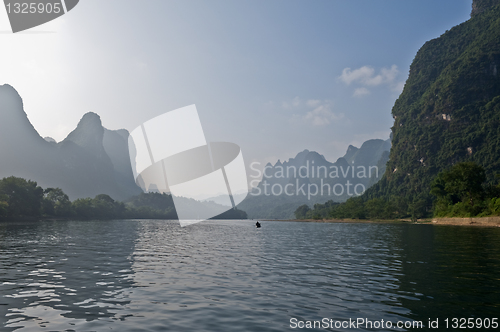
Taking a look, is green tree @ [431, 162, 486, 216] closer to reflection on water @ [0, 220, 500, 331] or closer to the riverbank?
the riverbank

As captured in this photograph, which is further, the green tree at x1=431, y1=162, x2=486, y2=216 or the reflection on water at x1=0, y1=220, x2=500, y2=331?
the green tree at x1=431, y1=162, x2=486, y2=216

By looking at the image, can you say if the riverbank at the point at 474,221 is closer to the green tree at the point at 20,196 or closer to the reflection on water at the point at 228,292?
the reflection on water at the point at 228,292

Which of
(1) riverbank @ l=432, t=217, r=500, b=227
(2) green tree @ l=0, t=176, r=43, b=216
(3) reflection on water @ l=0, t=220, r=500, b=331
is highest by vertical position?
(2) green tree @ l=0, t=176, r=43, b=216

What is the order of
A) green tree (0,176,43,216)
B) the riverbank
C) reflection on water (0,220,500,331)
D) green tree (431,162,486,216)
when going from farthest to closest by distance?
green tree (0,176,43,216) → green tree (431,162,486,216) → the riverbank → reflection on water (0,220,500,331)

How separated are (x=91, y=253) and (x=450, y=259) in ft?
111

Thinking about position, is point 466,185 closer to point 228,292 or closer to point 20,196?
point 228,292

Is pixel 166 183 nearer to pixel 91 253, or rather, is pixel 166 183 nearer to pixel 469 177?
pixel 91 253

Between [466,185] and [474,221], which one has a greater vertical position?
[466,185]

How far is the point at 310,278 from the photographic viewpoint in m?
20.9

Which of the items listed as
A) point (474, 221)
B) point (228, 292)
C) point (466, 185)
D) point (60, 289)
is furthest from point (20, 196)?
point (466, 185)

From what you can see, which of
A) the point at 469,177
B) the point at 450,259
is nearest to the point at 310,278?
the point at 450,259

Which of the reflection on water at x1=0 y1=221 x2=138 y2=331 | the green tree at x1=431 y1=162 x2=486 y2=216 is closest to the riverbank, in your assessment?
the green tree at x1=431 y1=162 x2=486 y2=216

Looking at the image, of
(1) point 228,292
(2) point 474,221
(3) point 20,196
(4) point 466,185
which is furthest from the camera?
(3) point 20,196

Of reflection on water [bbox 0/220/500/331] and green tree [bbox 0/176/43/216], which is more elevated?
green tree [bbox 0/176/43/216]
